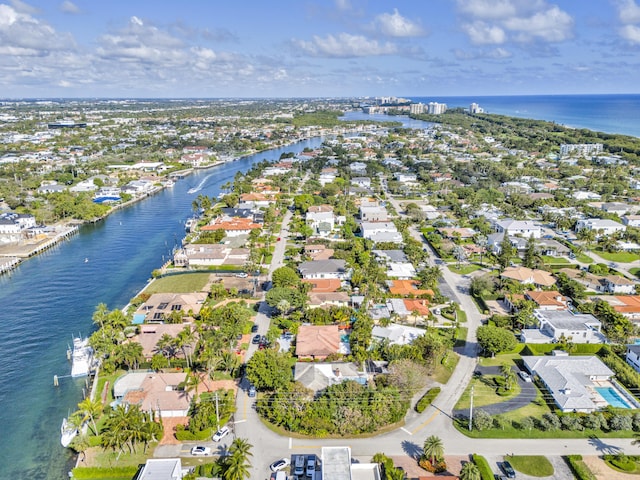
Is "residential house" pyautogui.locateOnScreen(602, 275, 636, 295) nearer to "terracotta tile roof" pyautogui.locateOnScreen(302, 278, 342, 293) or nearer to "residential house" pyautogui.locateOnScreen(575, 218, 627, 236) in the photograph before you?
"residential house" pyautogui.locateOnScreen(575, 218, 627, 236)

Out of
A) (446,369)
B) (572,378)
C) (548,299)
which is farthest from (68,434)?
(548,299)

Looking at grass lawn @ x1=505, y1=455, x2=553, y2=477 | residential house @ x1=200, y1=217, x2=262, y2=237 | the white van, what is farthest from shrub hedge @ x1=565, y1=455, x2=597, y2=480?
residential house @ x1=200, y1=217, x2=262, y2=237

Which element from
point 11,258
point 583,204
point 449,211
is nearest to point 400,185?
point 449,211

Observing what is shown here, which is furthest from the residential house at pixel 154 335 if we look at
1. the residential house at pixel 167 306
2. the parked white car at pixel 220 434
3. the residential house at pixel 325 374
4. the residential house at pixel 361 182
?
the residential house at pixel 361 182

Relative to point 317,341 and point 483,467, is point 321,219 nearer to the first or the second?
point 317,341

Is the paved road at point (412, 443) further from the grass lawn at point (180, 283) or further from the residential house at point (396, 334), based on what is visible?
the grass lawn at point (180, 283)

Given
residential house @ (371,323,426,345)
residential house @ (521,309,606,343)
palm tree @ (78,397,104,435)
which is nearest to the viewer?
palm tree @ (78,397,104,435)
